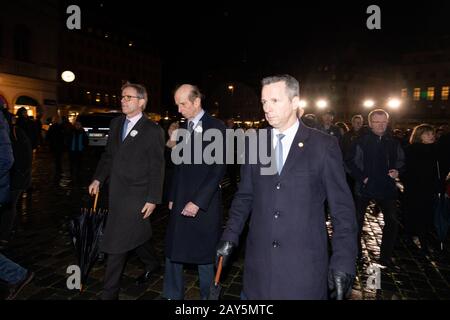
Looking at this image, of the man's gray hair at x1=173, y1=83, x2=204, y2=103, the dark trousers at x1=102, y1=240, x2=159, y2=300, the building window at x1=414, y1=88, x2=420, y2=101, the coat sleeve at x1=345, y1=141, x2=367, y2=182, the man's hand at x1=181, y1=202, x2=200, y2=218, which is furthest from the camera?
the building window at x1=414, y1=88, x2=420, y2=101

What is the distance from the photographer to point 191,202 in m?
3.46

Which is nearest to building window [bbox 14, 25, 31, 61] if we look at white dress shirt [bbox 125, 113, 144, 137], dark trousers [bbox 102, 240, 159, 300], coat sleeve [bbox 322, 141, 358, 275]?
white dress shirt [bbox 125, 113, 144, 137]

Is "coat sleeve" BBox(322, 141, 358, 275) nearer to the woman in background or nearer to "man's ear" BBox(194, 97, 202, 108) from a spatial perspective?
"man's ear" BBox(194, 97, 202, 108)

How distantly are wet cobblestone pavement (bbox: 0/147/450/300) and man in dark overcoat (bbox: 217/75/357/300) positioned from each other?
81.0 inches

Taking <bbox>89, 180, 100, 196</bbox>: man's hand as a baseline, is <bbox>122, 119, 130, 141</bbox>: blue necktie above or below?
above

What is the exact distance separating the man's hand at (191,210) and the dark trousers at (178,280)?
2.15ft

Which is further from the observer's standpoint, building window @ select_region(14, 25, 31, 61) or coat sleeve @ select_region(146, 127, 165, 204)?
building window @ select_region(14, 25, 31, 61)

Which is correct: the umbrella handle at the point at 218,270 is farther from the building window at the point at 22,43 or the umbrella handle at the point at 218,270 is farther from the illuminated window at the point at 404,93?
the illuminated window at the point at 404,93

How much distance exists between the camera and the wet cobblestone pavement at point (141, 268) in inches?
166

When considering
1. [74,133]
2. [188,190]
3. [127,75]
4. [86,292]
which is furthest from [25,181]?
[127,75]

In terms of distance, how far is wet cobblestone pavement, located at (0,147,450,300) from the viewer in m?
4.22

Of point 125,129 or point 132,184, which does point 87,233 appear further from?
point 125,129

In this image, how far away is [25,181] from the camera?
5.33 meters

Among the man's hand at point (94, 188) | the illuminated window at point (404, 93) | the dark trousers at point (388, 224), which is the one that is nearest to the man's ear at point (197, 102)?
the man's hand at point (94, 188)
